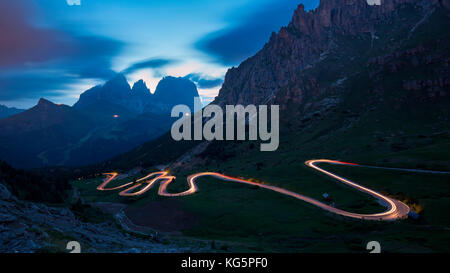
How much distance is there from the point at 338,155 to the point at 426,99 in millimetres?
82021

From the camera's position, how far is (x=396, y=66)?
197250 millimetres

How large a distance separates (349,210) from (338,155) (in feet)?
257

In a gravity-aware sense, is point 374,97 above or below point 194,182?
above

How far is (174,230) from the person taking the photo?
185ft
